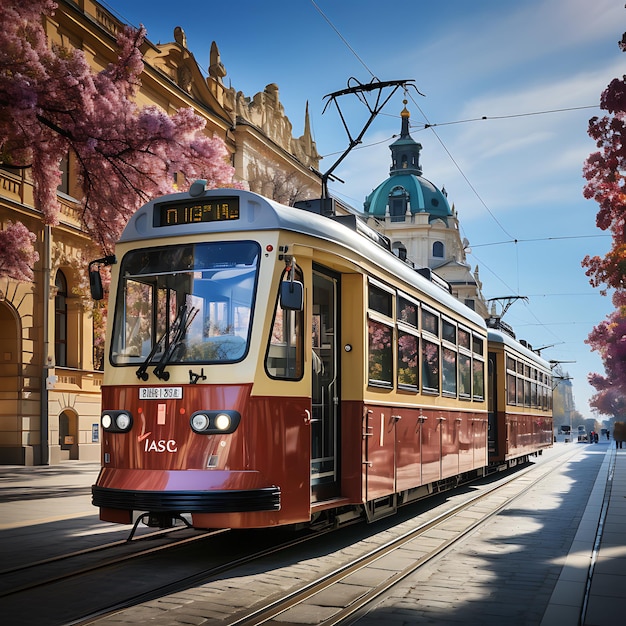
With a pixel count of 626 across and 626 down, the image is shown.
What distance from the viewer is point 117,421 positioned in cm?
852

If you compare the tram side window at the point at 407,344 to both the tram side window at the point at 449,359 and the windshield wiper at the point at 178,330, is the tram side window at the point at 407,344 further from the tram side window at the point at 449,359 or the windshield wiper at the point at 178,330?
the windshield wiper at the point at 178,330

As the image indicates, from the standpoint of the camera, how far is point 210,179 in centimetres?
1920

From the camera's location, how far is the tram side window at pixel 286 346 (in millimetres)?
8359

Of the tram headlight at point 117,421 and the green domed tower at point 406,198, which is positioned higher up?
the green domed tower at point 406,198

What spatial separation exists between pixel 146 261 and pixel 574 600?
4723 millimetres

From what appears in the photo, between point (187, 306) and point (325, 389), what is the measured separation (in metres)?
1.91

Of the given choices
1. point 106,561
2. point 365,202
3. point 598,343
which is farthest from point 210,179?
point 365,202

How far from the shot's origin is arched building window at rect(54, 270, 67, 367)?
84.6 ft

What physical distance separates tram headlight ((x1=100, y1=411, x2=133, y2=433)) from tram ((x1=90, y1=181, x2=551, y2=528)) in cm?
1

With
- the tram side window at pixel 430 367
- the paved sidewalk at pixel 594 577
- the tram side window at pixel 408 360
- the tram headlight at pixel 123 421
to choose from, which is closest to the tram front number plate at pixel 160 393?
the tram headlight at pixel 123 421

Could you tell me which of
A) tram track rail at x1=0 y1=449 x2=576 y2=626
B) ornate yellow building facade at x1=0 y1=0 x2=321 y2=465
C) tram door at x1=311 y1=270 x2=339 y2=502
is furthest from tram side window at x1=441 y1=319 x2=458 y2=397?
ornate yellow building facade at x1=0 y1=0 x2=321 y2=465

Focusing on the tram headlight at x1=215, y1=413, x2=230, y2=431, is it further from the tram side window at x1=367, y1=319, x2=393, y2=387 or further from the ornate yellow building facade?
the ornate yellow building facade

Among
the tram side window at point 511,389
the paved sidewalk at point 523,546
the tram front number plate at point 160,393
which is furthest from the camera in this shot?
the tram side window at point 511,389

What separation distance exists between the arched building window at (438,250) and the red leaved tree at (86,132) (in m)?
89.0
